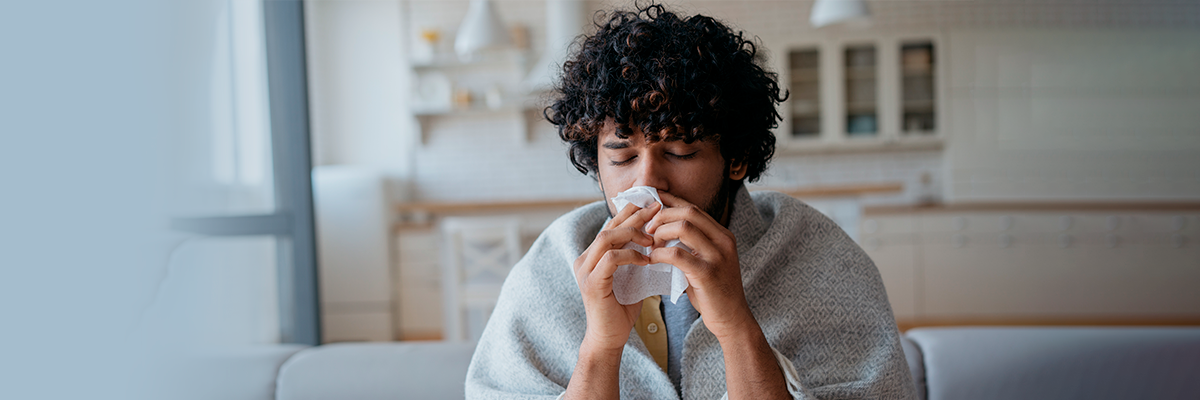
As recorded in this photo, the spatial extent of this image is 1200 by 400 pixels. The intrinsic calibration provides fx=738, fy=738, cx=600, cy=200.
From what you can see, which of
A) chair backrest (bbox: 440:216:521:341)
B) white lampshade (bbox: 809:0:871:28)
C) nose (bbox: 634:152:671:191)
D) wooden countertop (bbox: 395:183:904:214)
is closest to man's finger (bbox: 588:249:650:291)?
nose (bbox: 634:152:671:191)

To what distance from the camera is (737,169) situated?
3.82 feet

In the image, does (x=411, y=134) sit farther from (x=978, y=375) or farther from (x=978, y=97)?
(x=978, y=375)

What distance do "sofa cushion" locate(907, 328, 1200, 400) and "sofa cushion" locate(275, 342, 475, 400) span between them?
3.00ft

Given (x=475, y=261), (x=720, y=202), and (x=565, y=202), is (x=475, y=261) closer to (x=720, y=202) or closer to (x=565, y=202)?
(x=565, y=202)

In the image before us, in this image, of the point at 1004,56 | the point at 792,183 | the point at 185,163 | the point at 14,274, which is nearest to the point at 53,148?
the point at 14,274

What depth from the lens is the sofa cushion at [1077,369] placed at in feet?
4.40

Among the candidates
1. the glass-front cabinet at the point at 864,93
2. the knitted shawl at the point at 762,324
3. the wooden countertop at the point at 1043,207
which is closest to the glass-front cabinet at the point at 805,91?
the glass-front cabinet at the point at 864,93

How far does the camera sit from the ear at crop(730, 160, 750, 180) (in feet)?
3.77

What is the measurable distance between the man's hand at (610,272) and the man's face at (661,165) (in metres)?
0.08

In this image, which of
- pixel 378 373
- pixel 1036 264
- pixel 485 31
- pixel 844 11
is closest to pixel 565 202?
pixel 485 31

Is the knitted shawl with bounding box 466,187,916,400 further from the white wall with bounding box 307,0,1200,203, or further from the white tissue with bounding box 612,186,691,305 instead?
the white wall with bounding box 307,0,1200,203

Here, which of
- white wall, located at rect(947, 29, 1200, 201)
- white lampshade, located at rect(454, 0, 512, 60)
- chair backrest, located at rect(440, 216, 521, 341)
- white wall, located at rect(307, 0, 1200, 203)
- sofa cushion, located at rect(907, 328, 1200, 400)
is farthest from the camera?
white wall, located at rect(307, 0, 1200, 203)

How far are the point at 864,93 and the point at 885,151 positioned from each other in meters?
0.54

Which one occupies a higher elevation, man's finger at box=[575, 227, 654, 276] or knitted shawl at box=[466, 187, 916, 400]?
man's finger at box=[575, 227, 654, 276]
